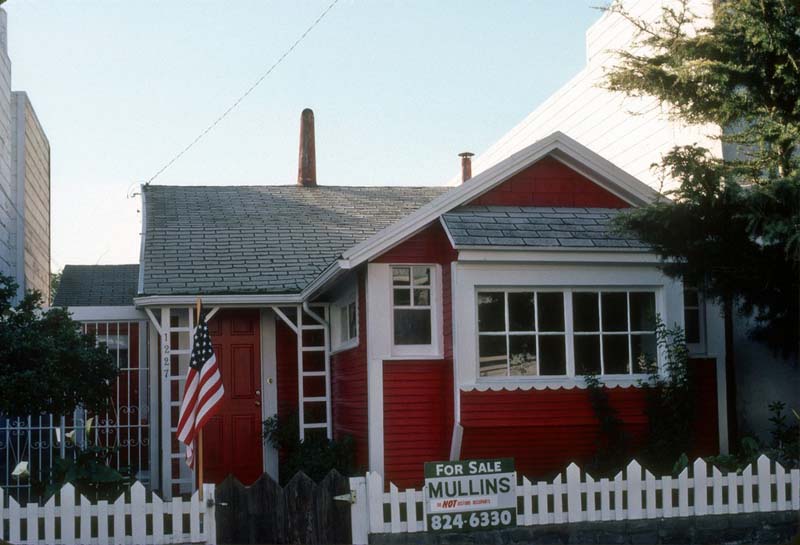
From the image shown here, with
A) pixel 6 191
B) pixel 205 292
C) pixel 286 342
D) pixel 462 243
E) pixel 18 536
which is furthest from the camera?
pixel 6 191

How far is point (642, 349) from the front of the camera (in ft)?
44.9

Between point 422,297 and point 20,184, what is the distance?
39.6 feet

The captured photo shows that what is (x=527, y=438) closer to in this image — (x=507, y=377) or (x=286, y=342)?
(x=507, y=377)

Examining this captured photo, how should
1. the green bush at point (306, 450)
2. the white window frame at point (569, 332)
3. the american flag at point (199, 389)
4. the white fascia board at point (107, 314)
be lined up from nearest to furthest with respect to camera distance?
the american flag at point (199, 389) < the white window frame at point (569, 332) < the green bush at point (306, 450) < the white fascia board at point (107, 314)

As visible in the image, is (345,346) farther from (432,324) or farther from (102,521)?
(102,521)

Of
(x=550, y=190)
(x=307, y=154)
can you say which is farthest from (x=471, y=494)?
(x=307, y=154)

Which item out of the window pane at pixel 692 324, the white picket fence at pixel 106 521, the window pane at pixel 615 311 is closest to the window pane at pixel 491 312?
the window pane at pixel 615 311

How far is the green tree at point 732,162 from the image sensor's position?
11.1 m

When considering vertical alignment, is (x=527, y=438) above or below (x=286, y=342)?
below

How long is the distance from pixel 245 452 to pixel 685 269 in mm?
7710

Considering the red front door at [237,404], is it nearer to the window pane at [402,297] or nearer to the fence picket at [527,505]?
the window pane at [402,297]

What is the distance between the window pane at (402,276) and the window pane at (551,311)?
170 cm

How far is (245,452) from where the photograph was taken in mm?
16344

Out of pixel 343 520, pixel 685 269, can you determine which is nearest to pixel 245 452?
pixel 343 520
